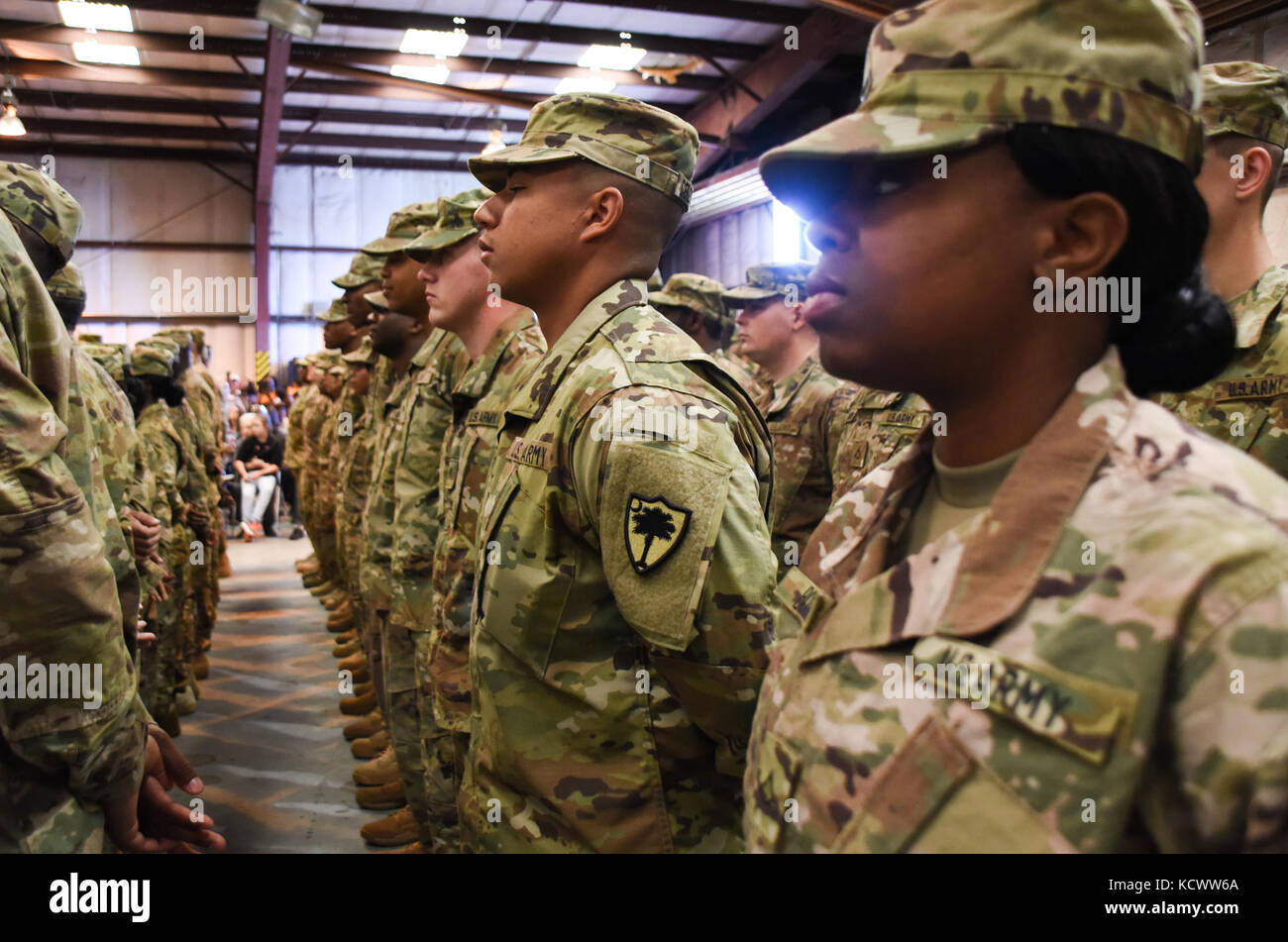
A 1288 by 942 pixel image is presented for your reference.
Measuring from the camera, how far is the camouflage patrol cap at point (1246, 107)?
7.21 ft

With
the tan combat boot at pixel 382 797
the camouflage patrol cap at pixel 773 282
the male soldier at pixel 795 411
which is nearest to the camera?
the male soldier at pixel 795 411

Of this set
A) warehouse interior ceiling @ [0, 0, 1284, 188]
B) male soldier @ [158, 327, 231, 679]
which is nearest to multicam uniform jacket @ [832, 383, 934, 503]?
male soldier @ [158, 327, 231, 679]

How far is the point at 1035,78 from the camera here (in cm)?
92

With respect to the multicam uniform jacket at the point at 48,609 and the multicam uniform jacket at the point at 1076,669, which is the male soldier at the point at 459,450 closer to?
the multicam uniform jacket at the point at 48,609

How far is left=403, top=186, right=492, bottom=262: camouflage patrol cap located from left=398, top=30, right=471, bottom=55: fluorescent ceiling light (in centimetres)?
975

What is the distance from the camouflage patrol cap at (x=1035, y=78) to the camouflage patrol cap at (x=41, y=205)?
199 centimetres

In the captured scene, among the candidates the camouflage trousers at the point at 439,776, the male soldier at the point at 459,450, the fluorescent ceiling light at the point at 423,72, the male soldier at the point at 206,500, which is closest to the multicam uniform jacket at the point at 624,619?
the male soldier at the point at 459,450

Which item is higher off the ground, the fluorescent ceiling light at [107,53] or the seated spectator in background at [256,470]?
the fluorescent ceiling light at [107,53]

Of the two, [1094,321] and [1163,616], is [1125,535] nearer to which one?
[1163,616]

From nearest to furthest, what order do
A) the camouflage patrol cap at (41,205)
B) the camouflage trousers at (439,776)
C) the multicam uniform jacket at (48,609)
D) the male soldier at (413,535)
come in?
the multicam uniform jacket at (48,609) < the camouflage patrol cap at (41,205) < the camouflage trousers at (439,776) < the male soldier at (413,535)

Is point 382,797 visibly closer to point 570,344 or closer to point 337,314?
point 570,344

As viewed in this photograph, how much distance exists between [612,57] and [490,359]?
10924 millimetres

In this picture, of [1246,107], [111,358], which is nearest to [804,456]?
[1246,107]
